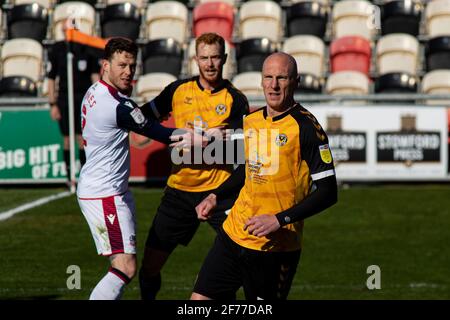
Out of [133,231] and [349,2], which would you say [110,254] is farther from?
[349,2]

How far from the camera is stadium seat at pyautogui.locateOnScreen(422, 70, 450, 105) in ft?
63.9

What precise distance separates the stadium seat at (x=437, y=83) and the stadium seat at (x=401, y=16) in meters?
2.29

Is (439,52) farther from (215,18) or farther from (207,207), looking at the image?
(207,207)

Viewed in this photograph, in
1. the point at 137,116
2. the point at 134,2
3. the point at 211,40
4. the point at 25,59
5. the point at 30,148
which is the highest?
the point at 134,2

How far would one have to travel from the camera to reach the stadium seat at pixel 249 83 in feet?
61.9

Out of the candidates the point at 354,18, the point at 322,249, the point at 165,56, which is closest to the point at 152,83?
the point at 165,56

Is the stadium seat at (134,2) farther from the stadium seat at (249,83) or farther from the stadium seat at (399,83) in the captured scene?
the stadium seat at (399,83)

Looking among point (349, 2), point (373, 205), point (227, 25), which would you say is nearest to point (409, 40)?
point (349, 2)

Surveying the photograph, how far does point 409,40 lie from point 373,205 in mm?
6784

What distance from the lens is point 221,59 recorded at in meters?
9.00

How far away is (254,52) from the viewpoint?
20.7 m

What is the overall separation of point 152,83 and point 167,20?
3145 millimetres

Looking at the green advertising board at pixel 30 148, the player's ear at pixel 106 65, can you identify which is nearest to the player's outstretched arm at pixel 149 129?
the player's ear at pixel 106 65

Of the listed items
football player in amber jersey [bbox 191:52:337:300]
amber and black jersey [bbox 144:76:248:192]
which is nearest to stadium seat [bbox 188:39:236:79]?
amber and black jersey [bbox 144:76:248:192]
